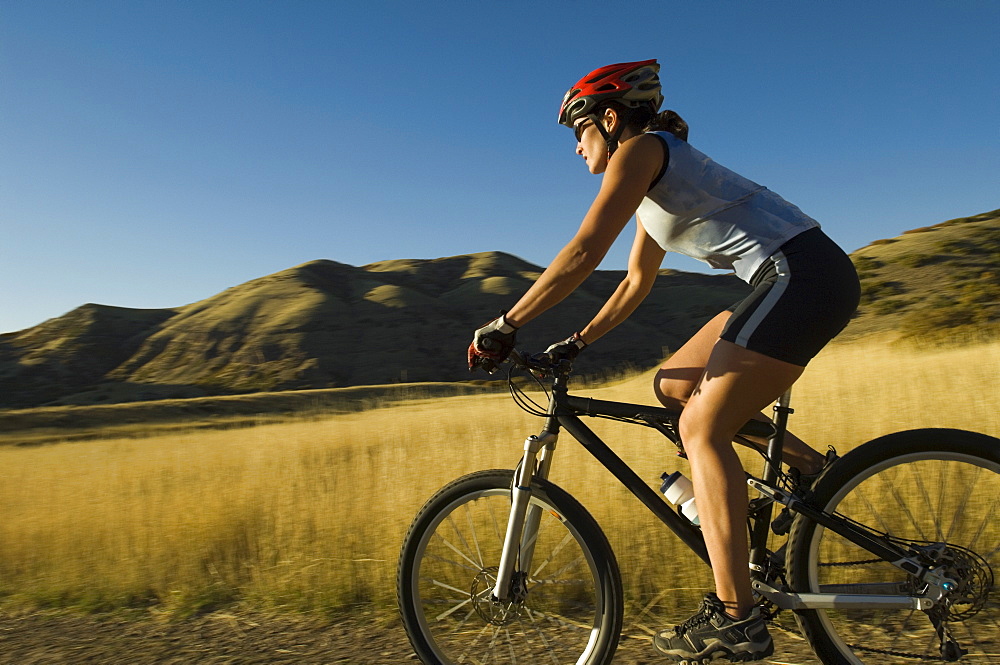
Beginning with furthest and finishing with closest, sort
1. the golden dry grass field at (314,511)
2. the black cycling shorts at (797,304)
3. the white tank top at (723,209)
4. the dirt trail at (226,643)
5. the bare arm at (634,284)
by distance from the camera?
the golden dry grass field at (314,511), the dirt trail at (226,643), the bare arm at (634,284), the white tank top at (723,209), the black cycling shorts at (797,304)

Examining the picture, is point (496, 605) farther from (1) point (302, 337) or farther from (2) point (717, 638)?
(1) point (302, 337)

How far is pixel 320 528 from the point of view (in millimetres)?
4965

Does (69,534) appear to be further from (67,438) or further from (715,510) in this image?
(67,438)

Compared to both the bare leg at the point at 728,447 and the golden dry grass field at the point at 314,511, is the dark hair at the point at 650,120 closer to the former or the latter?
the bare leg at the point at 728,447

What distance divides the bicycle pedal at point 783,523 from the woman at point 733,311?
17 centimetres

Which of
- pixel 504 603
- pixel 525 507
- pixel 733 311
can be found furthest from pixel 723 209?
pixel 504 603

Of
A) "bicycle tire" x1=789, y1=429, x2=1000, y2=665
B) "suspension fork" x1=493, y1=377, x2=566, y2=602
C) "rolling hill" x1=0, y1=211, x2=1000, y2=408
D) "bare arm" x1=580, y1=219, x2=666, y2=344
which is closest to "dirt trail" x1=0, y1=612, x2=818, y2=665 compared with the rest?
"bicycle tire" x1=789, y1=429, x2=1000, y2=665

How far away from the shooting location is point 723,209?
2.38 m

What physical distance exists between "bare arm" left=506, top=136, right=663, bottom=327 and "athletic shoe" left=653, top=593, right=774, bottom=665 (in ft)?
3.72

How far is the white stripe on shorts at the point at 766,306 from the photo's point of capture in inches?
88.0

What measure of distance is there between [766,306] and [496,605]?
1.44 m

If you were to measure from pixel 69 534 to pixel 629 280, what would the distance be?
5.12 metres

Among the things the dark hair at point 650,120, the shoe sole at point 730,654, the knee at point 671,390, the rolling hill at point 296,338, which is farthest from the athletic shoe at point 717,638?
the rolling hill at point 296,338

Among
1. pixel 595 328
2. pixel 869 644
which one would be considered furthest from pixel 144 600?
pixel 869 644
